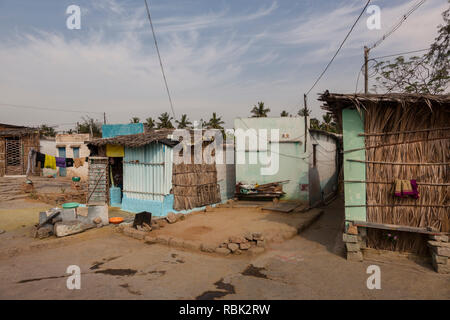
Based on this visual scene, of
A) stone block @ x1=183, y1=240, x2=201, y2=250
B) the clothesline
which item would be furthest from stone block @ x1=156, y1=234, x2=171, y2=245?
the clothesline

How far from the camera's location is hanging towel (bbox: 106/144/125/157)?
484 inches

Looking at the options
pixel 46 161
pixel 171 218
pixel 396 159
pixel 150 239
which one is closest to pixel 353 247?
pixel 396 159

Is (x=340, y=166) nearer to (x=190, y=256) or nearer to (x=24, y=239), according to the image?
(x=190, y=256)

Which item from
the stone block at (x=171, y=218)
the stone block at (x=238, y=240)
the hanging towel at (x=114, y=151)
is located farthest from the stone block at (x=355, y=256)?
the hanging towel at (x=114, y=151)

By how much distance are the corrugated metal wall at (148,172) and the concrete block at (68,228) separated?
2.97 m

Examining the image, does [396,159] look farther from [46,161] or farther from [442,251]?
[46,161]

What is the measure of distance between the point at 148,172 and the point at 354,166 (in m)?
7.79

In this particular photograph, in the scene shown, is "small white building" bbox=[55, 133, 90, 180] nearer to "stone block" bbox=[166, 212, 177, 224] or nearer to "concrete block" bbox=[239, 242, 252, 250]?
"stone block" bbox=[166, 212, 177, 224]

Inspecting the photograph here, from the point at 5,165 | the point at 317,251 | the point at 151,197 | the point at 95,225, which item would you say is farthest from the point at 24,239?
the point at 5,165

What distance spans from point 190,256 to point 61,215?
482 cm

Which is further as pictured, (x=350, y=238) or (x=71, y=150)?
(x=71, y=150)

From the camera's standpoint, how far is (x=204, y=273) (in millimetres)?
5559

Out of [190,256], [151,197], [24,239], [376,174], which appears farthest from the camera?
[151,197]

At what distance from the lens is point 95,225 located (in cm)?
916
